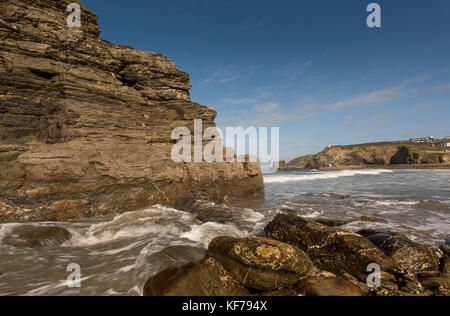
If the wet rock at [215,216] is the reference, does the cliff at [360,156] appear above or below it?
above

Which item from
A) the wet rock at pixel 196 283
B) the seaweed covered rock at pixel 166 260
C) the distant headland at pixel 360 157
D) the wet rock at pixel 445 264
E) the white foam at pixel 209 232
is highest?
the distant headland at pixel 360 157

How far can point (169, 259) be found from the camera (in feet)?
17.7

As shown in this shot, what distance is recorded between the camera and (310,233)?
21.7ft

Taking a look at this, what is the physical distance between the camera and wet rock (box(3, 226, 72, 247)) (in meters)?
6.87

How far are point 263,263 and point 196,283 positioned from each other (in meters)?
1.49

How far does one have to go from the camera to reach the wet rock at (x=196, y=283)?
3850 millimetres

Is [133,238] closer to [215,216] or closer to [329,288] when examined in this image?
[215,216]

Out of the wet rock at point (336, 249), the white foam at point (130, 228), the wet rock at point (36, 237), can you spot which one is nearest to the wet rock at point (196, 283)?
the wet rock at point (336, 249)

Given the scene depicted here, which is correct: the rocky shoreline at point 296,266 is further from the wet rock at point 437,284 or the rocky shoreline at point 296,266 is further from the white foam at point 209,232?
the white foam at point 209,232

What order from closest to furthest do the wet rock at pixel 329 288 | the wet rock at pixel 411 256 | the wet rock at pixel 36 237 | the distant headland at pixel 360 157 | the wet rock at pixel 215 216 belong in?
the wet rock at pixel 329 288 < the wet rock at pixel 411 256 < the wet rock at pixel 36 237 < the wet rock at pixel 215 216 < the distant headland at pixel 360 157

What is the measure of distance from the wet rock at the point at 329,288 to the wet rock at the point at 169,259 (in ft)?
9.67

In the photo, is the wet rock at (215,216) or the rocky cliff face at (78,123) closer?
the rocky cliff face at (78,123)

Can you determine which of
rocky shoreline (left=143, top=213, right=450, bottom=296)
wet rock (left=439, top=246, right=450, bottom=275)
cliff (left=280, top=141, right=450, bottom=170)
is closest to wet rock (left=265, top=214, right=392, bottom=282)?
rocky shoreline (left=143, top=213, right=450, bottom=296)
